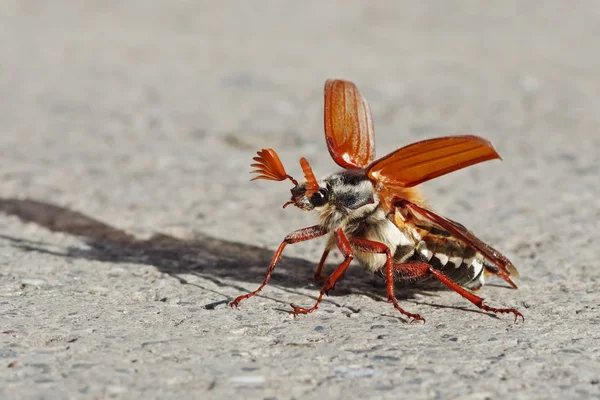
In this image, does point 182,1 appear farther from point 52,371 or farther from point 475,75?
point 52,371

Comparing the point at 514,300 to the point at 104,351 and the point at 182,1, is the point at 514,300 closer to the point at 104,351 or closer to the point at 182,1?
the point at 104,351

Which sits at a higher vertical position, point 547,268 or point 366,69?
point 366,69

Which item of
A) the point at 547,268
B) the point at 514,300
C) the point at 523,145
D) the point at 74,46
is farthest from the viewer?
the point at 74,46

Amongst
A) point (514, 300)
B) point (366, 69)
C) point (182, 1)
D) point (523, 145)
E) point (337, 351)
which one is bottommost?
point (337, 351)

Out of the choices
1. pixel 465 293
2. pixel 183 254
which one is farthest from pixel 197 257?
pixel 465 293

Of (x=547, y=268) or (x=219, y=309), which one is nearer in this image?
(x=219, y=309)

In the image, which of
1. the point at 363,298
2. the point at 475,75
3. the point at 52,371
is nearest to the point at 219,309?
the point at 363,298

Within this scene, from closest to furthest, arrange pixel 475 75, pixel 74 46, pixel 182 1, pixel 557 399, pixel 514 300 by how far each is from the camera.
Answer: pixel 557 399 → pixel 514 300 → pixel 475 75 → pixel 74 46 → pixel 182 1

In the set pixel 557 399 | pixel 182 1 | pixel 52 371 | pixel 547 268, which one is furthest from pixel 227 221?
pixel 182 1
